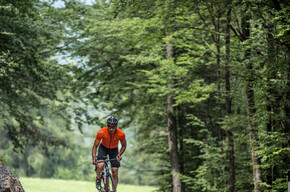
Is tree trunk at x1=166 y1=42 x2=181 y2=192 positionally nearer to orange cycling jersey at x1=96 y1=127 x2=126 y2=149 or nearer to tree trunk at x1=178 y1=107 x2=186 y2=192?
tree trunk at x1=178 y1=107 x2=186 y2=192

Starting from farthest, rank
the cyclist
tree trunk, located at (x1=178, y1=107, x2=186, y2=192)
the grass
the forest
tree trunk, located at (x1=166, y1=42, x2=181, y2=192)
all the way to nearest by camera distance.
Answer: the grass, tree trunk, located at (x1=178, y1=107, x2=186, y2=192), tree trunk, located at (x1=166, y1=42, x2=181, y2=192), the forest, the cyclist

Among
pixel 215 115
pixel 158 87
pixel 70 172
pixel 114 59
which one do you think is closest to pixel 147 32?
pixel 158 87

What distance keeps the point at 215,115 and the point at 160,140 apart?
358 centimetres

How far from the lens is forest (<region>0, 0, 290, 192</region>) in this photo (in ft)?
31.0

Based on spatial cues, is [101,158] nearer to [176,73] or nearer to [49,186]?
[176,73]

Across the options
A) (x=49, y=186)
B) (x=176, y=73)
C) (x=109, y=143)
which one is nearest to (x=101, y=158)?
(x=109, y=143)

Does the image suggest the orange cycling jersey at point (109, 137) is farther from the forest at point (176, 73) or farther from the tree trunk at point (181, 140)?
the tree trunk at point (181, 140)

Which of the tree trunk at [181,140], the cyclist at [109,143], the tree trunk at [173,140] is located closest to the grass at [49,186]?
the tree trunk at [181,140]

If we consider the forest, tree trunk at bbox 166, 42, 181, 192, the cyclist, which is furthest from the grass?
the cyclist

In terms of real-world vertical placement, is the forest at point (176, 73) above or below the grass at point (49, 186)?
above

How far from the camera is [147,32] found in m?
13.6

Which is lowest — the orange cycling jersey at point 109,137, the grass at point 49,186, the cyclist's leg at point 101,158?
the grass at point 49,186

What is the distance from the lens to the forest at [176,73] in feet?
31.0

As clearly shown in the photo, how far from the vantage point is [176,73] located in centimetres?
1390
